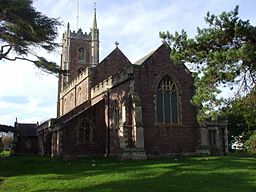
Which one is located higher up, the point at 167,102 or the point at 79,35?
Result: the point at 79,35

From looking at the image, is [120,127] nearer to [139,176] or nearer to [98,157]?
→ [98,157]

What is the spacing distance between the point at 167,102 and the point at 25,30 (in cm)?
1177

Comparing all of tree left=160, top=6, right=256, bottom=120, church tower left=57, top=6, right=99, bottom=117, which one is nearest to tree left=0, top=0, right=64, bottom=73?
tree left=160, top=6, right=256, bottom=120

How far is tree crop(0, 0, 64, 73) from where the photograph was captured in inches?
774

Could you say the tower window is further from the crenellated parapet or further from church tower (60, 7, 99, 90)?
the crenellated parapet

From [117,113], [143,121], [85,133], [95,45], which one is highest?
[95,45]

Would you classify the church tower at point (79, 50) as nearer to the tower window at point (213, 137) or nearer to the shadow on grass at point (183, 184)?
the tower window at point (213, 137)

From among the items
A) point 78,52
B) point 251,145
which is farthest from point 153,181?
point 78,52

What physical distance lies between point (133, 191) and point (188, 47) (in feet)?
18.0

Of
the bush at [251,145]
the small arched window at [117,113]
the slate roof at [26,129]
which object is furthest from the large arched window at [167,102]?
the slate roof at [26,129]

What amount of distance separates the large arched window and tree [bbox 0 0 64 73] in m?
8.04

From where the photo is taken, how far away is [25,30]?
67.5 feet

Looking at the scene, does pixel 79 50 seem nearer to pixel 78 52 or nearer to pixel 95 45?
pixel 78 52

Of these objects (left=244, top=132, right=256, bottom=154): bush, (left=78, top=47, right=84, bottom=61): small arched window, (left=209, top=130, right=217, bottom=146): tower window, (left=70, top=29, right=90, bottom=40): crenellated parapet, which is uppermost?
(left=70, top=29, right=90, bottom=40): crenellated parapet
